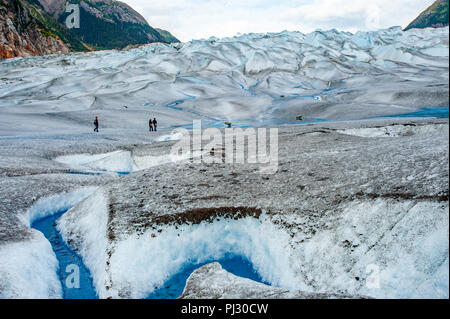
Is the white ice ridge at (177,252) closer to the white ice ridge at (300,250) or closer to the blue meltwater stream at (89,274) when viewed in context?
the white ice ridge at (300,250)

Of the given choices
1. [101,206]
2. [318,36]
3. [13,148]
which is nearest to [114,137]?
[13,148]

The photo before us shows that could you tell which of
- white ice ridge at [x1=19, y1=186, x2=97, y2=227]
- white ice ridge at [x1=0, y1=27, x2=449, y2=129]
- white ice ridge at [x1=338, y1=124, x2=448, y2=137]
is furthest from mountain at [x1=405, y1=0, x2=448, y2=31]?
white ice ridge at [x1=19, y1=186, x2=97, y2=227]

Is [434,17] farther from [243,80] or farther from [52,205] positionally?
[52,205]

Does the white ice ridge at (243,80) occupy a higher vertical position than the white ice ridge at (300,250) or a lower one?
higher

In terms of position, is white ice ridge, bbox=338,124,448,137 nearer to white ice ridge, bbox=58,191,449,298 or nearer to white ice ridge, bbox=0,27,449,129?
white ice ridge, bbox=58,191,449,298

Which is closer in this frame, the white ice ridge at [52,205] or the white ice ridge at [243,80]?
the white ice ridge at [52,205]

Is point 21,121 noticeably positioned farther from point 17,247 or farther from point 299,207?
point 299,207

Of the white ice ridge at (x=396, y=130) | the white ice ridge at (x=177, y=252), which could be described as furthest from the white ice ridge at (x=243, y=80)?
the white ice ridge at (x=177, y=252)
